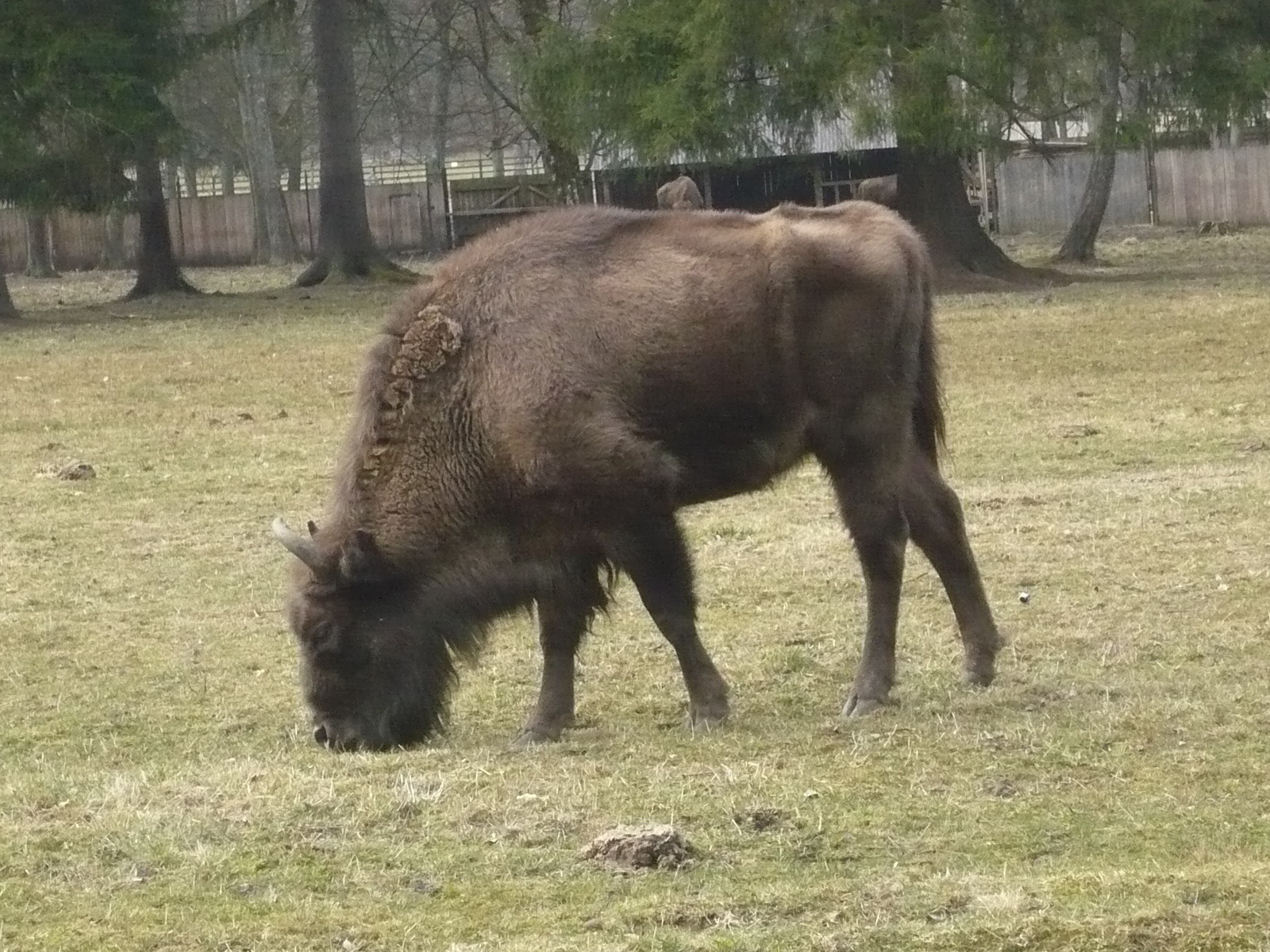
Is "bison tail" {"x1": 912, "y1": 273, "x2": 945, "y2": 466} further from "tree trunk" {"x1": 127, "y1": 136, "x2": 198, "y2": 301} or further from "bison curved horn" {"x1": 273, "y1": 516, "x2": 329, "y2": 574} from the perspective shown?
"tree trunk" {"x1": 127, "y1": 136, "x2": 198, "y2": 301}

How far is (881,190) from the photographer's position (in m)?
28.8

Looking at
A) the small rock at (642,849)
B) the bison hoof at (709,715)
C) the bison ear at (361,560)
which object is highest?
the bison ear at (361,560)

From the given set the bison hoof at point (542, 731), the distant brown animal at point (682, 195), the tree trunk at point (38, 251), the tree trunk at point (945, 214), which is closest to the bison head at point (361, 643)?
the bison hoof at point (542, 731)

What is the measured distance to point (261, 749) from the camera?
7.57 meters

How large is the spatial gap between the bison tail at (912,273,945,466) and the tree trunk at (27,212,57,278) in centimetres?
4674

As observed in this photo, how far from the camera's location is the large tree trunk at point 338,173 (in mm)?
37094

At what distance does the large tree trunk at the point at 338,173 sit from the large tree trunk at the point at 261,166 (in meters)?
12.6

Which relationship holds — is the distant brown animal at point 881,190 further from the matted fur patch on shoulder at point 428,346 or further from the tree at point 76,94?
the matted fur patch on shoulder at point 428,346

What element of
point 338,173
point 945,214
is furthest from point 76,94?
point 945,214

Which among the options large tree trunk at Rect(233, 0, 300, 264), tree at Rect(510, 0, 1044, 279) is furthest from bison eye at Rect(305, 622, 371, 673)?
large tree trunk at Rect(233, 0, 300, 264)

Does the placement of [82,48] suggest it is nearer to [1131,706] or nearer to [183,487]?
[183,487]

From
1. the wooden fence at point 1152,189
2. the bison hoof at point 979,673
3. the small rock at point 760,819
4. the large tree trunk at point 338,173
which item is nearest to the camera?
the small rock at point 760,819

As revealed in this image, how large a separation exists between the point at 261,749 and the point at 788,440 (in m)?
2.26

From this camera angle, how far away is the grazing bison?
7539 millimetres
